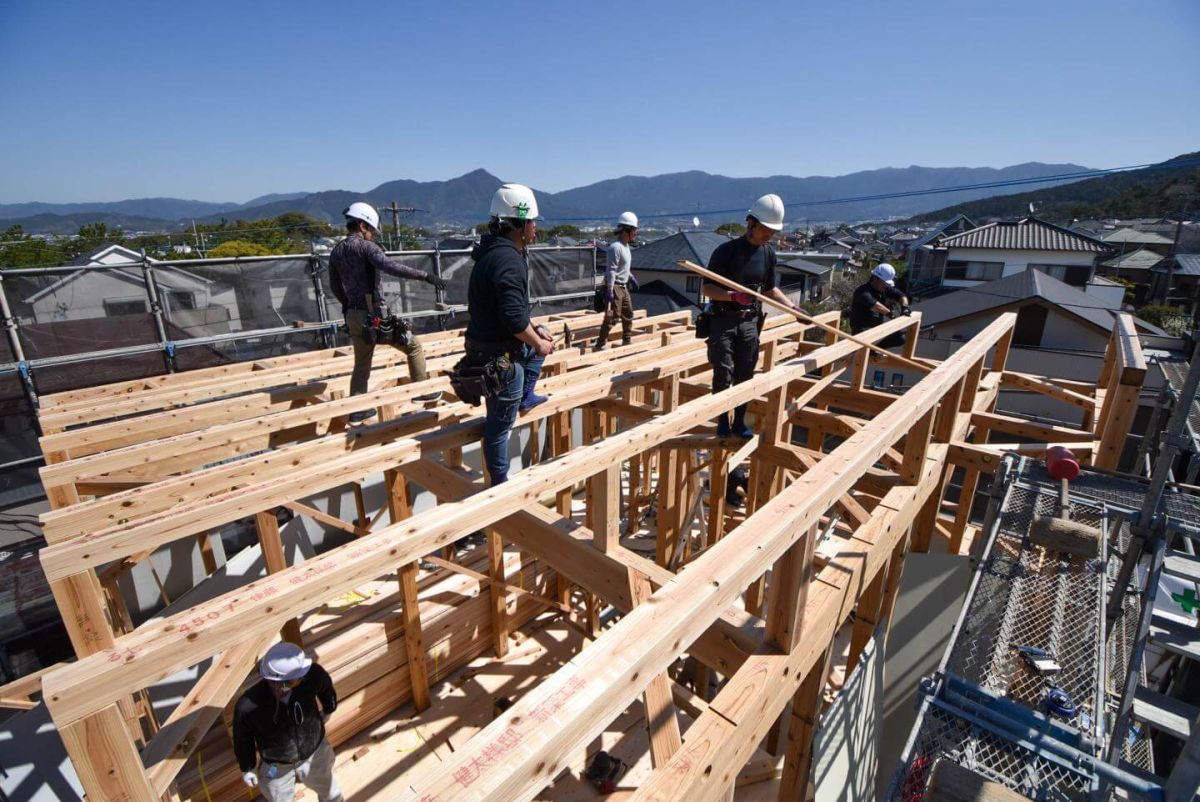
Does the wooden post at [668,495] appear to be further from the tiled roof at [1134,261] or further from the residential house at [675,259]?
the tiled roof at [1134,261]

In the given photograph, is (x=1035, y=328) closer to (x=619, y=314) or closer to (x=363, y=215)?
(x=619, y=314)

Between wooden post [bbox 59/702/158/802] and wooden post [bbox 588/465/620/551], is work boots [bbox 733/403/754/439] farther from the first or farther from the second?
wooden post [bbox 59/702/158/802]

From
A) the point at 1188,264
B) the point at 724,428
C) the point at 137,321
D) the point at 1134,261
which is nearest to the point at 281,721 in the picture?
the point at 724,428

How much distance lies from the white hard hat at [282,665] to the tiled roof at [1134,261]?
4608 centimetres

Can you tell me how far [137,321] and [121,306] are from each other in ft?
1.25

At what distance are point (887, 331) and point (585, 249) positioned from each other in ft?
30.2

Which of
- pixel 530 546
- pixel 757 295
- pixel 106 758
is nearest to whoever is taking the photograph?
pixel 106 758

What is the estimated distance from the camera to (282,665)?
147 inches

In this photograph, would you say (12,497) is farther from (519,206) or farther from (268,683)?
(519,206)

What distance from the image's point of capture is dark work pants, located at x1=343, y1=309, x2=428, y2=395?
5.50m

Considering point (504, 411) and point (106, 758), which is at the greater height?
point (504, 411)

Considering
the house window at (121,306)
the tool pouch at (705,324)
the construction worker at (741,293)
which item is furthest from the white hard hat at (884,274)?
the house window at (121,306)

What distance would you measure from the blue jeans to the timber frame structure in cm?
23

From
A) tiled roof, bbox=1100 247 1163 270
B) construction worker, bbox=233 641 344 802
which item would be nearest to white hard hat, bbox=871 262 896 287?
construction worker, bbox=233 641 344 802
